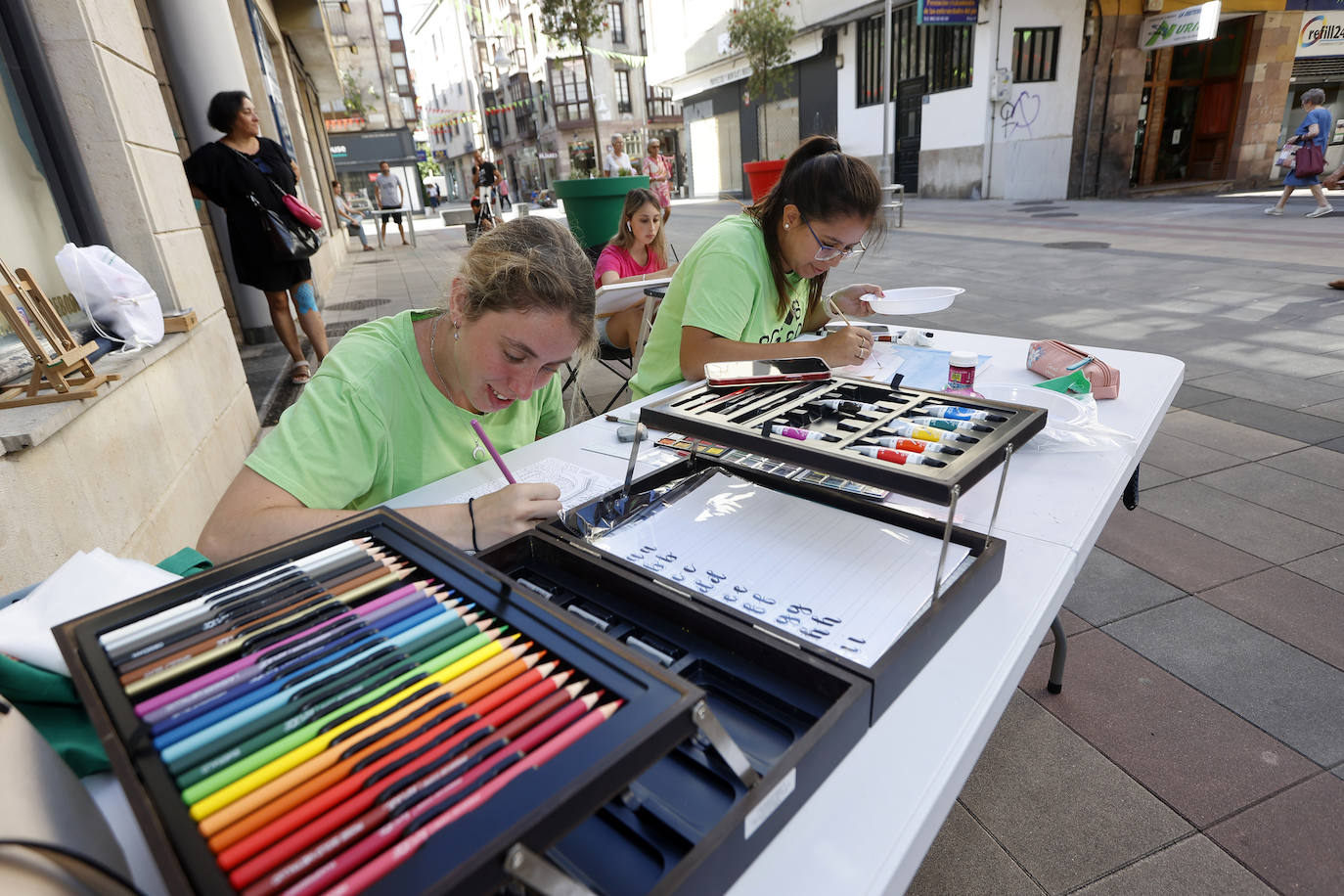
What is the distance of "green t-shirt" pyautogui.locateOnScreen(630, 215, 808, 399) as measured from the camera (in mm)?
1997

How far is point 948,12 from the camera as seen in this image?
1215cm

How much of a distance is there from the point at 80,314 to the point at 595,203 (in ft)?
11.6

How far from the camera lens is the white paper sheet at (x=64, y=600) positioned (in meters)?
0.68

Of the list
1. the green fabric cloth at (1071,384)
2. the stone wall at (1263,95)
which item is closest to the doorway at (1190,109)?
the stone wall at (1263,95)

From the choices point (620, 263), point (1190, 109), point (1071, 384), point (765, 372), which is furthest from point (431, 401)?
point (1190, 109)

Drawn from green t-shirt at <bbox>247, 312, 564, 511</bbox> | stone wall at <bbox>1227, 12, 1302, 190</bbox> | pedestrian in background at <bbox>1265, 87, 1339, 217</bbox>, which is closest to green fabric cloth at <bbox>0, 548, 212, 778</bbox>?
green t-shirt at <bbox>247, 312, 564, 511</bbox>

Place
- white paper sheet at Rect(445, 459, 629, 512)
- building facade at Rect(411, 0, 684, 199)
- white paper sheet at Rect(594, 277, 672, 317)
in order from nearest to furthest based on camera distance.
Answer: white paper sheet at Rect(445, 459, 629, 512), white paper sheet at Rect(594, 277, 672, 317), building facade at Rect(411, 0, 684, 199)

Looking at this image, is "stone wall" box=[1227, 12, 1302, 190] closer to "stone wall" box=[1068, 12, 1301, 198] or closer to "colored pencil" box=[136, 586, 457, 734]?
"stone wall" box=[1068, 12, 1301, 198]

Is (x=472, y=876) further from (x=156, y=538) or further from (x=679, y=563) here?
(x=156, y=538)

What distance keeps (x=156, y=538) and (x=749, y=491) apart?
6.27 feet

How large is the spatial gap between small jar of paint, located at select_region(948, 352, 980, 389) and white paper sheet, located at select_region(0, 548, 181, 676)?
149 centimetres

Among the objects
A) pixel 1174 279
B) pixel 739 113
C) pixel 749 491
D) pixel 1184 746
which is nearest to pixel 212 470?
pixel 749 491

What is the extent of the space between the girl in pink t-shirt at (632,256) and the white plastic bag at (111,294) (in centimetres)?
192

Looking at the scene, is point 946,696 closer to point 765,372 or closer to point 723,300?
point 765,372
